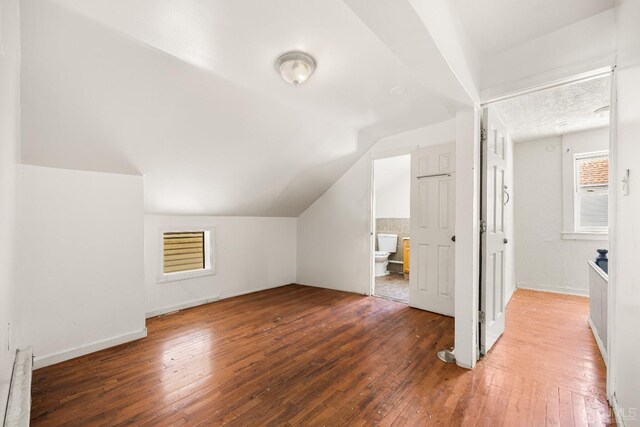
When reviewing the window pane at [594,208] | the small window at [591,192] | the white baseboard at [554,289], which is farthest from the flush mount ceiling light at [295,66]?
the white baseboard at [554,289]

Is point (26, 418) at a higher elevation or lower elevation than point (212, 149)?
lower

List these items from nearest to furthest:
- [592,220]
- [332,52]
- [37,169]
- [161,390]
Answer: [161,390] < [332,52] < [37,169] < [592,220]

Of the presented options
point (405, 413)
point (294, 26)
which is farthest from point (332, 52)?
point (405, 413)

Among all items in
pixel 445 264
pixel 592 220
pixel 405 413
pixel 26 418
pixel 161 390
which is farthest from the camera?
pixel 592 220

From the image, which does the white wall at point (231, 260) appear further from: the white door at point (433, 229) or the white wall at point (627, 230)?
the white wall at point (627, 230)

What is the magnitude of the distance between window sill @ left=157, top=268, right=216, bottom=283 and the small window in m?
5.36

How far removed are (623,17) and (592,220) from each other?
3.70m

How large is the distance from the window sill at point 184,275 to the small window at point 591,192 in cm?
536

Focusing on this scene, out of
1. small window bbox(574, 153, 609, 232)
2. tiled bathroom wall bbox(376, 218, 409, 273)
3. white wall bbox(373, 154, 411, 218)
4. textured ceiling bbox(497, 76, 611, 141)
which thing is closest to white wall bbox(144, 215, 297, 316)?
white wall bbox(373, 154, 411, 218)

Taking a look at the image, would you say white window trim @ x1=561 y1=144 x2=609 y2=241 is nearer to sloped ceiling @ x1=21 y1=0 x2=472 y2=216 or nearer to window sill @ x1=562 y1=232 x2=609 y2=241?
window sill @ x1=562 y1=232 x2=609 y2=241

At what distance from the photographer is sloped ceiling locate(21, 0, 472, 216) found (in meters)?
1.52

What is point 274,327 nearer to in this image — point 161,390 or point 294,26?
point 161,390

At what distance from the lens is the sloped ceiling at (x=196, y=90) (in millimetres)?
1519

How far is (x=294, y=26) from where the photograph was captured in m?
1.66
